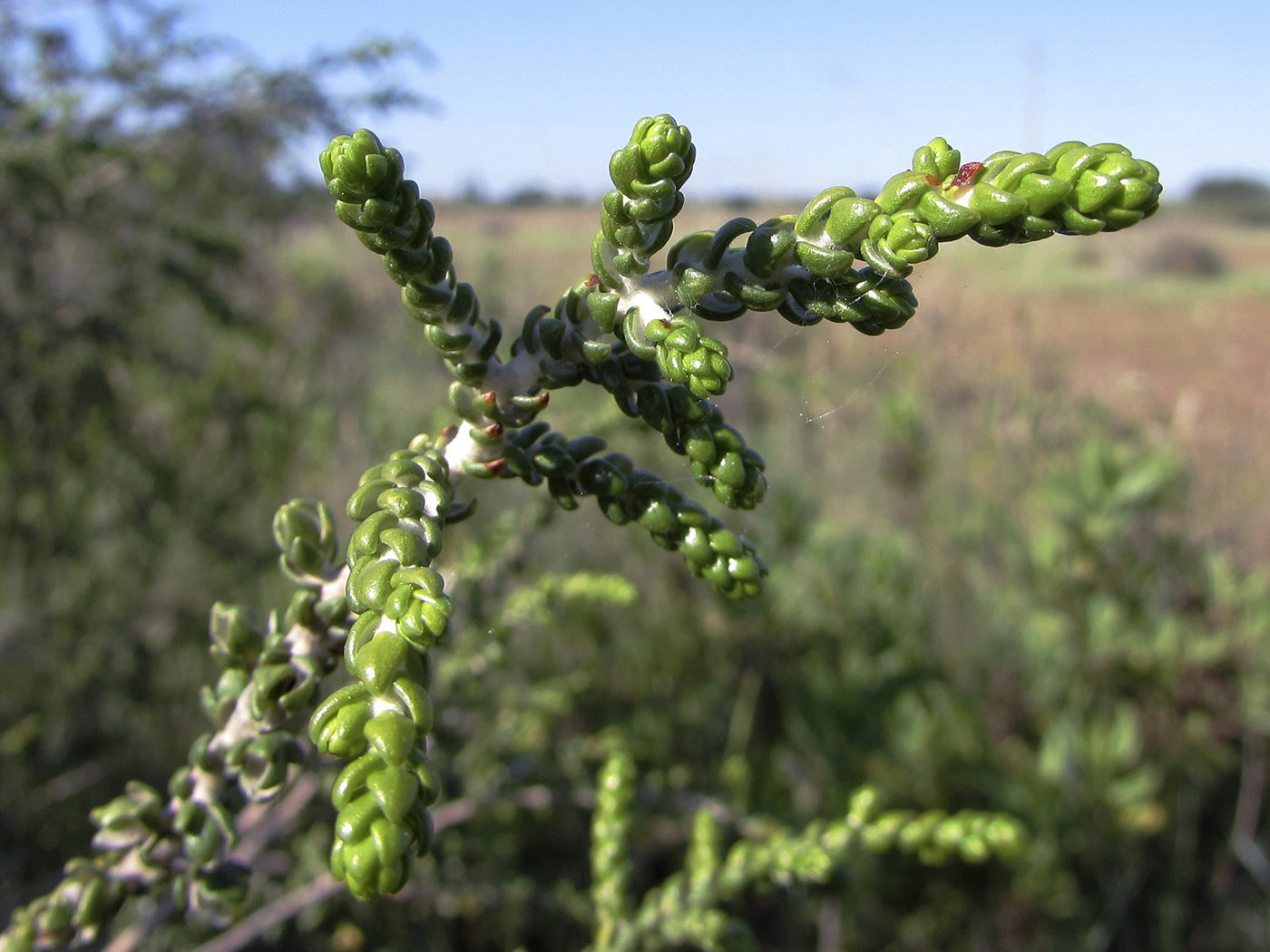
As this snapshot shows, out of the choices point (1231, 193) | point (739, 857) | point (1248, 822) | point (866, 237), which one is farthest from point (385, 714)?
point (1231, 193)

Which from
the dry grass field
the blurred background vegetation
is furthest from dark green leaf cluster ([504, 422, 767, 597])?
the blurred background vegetation

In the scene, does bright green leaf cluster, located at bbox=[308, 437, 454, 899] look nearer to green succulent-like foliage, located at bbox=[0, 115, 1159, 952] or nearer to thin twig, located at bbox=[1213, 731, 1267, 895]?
green succulent-like foliage, located at bbox=[0, 115, 1159, 952]

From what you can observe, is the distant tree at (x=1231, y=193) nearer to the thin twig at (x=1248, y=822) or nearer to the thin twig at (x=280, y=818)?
the thin twig at (x=1248, y=822)

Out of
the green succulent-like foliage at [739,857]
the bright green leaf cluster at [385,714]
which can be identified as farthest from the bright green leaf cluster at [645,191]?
the green succulent-like foliage at [739,857]

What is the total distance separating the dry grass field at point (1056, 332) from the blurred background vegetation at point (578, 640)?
1.50ft

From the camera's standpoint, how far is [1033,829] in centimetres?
267

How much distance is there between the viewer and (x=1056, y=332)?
1522 centimetres

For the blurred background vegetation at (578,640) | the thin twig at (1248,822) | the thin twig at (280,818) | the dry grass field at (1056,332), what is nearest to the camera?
the thin twig at (280,818)

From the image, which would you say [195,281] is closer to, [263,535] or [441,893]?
[263,535]

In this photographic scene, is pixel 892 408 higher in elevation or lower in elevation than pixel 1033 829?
higher

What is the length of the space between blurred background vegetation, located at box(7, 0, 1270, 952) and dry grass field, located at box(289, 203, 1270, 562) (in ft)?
Result: 1.50

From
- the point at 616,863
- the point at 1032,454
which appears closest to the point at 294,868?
the point at 616,863

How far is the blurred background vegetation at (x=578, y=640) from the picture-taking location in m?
2.39

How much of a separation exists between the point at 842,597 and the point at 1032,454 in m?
1.93
